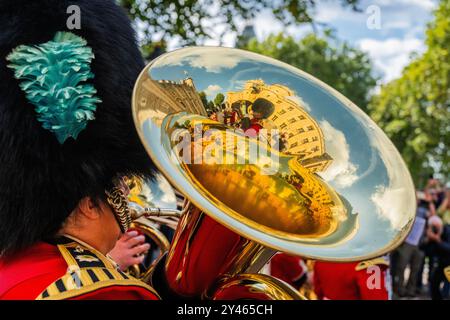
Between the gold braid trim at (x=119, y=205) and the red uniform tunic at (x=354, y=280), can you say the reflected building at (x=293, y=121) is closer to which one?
the gold braid trim at (x=119, y=205)

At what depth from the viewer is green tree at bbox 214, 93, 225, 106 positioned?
1891 mm

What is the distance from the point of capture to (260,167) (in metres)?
1.88

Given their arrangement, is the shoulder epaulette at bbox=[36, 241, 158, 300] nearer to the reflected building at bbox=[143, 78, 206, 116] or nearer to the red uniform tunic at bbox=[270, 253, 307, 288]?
the reflected building at bbox=[143, 78, 206, 116]

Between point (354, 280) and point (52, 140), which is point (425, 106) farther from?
point (52, 140)

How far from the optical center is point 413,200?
173 centimetres

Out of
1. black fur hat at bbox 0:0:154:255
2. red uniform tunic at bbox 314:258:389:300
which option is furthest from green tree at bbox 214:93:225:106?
red uniform tunic at bbox 314:258:389:300

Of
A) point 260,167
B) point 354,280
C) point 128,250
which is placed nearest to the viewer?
point 260,167

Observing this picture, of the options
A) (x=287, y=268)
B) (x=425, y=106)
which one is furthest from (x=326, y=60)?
(x=287, y=268)

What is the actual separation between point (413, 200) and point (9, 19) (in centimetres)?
136

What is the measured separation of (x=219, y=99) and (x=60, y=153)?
58 cm

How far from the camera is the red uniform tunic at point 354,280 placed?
3.21 meters

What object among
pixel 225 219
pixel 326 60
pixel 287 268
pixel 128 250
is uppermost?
pixel 225 219

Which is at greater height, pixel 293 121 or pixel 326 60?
pixel 293 121
